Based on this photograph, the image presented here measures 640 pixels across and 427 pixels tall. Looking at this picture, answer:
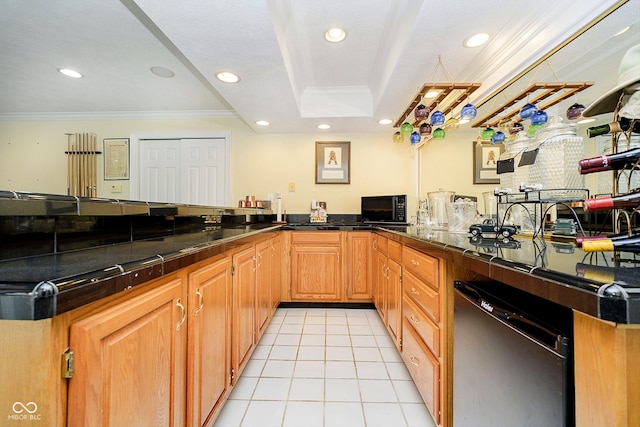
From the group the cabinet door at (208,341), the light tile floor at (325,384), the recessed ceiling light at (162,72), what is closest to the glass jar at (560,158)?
the light tile floor at (325,384)

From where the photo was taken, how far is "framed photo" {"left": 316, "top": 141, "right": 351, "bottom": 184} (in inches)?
138

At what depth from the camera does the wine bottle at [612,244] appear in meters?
0.54

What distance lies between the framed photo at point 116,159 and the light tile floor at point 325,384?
127 inches

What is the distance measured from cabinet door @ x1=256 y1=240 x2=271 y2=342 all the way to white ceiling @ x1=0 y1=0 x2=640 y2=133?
1.35 m

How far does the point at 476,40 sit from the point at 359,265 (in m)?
2.06

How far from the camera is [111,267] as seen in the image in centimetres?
56

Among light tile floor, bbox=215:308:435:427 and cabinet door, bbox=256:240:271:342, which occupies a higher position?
cabinet door, bbox=256:240:271:342

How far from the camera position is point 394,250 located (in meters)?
1.85

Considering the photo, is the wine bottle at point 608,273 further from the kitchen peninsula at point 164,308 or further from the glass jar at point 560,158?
the glass jar at point 560,158

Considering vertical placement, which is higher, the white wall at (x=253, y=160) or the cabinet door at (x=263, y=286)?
the white wall at (x=253, y=160)

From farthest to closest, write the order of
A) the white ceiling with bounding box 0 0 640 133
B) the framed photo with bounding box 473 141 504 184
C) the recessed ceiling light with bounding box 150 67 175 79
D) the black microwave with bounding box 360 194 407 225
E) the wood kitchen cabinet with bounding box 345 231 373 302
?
1. the framed photo with bounding box 473 141 504 184
2. the black microwave with bounding box 360 194 407 225
3. the wood kitchen cabinet with bounding box 345 231 373 302
4. the recessed ceiling light with bounding box 150 67 175 79
5. the white ceiling with bounding box 0 0 640 133

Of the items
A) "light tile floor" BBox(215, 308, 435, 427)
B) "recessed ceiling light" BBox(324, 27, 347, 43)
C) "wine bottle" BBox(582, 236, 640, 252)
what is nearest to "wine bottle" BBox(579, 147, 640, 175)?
"wine bottle" BBox(582, 236, 640, 252)

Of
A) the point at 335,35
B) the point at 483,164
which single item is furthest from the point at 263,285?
the point at 483,164

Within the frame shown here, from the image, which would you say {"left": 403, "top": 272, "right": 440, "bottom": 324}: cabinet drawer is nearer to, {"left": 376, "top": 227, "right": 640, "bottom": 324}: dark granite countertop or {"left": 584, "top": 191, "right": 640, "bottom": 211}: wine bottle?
{"left": 376, "top": 227, "right": 640, "bottom": 324}: dark granite countertop
